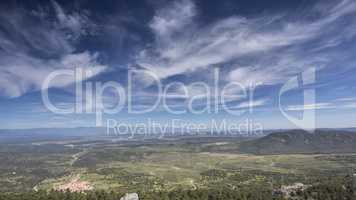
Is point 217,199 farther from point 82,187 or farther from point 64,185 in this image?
point 64,185

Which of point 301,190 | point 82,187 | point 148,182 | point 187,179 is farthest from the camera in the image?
point 187,179

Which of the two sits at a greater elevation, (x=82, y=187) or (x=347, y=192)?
(x=347, y=192)

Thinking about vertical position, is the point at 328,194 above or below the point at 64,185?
above

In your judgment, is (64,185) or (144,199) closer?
(144,199)

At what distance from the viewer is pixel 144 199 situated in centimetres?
10256

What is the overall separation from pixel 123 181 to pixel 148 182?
17164 millimetres

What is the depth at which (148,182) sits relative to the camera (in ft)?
577

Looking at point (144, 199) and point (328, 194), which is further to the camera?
point (328, 194)

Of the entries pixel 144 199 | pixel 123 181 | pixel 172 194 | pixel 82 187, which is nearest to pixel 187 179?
pixel 123 181

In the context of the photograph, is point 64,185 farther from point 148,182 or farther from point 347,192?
point 347,192

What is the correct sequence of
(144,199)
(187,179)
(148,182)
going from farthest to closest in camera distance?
1. (187,179)
2. (148,182)
3. (144,199)

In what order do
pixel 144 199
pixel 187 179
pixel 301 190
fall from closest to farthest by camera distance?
pixel 144 199 → pixel 301 190 → pixel 187 179

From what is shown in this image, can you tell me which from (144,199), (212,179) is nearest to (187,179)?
(212,179)

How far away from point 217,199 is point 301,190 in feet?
123
